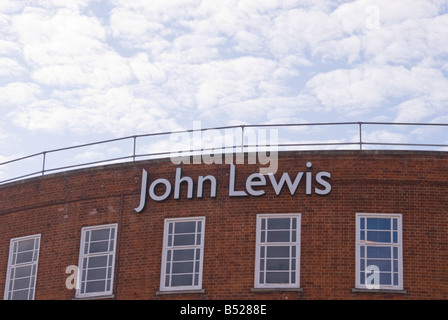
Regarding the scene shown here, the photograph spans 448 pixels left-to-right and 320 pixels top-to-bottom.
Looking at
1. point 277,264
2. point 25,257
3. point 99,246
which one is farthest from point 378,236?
point 25,257

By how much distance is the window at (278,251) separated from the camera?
88.4ft

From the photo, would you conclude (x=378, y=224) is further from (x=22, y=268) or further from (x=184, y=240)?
(x=22, y=268)

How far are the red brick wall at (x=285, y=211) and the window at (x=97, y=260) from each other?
23cm

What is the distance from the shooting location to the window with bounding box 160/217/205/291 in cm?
2759

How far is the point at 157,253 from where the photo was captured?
28125mm

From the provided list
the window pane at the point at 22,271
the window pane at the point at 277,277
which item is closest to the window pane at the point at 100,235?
the window pane at the point at 22,271

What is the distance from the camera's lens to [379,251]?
88.3 feet

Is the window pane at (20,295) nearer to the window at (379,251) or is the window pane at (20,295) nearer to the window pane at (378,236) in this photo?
the window at (379,251)

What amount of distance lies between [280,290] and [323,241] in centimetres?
189

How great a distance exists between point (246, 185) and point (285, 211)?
1427 mm

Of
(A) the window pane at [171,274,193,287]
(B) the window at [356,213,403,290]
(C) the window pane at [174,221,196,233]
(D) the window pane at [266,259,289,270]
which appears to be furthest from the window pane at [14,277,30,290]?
(B) the window at [356,213,403,290]
